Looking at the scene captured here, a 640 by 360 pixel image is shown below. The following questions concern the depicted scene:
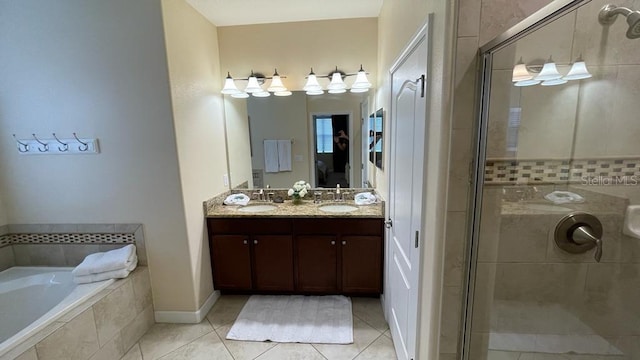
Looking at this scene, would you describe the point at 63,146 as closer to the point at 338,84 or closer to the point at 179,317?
the point at 179,317

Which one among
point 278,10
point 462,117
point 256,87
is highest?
point 278,10

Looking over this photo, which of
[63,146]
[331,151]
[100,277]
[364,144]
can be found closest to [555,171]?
[364,144]

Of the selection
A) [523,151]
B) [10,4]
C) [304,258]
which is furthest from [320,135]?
[10,4]

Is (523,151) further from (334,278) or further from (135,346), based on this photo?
(135,346)

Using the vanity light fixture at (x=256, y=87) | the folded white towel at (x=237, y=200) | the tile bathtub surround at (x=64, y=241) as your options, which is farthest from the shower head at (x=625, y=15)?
the tile bathtub surround at (x=64, y=241)

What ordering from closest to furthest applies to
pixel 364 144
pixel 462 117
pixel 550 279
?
1. pixel 462 117
2. pixel 550 279
3. pixel 364 144

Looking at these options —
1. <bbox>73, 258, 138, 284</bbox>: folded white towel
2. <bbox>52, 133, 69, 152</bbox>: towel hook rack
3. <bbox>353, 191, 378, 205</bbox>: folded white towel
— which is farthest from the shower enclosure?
<bbox>52, 133, 69, 152</bbox>: towel hook rack

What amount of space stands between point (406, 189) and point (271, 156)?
1874mm

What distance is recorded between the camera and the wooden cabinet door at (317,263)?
2.60 meters

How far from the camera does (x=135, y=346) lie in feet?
7.19

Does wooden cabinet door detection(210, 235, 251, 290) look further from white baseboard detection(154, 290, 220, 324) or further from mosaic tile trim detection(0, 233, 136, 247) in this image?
mosaic tile trim detection(0, 233, 136, 247)

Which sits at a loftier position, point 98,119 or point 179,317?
point 98,119

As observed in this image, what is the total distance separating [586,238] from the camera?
1.21 metres

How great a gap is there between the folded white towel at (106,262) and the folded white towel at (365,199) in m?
2.09
